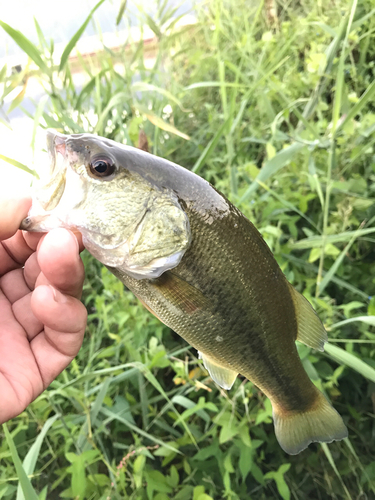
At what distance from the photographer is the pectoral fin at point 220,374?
106cm

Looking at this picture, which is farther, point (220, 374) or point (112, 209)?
point (220, 374)

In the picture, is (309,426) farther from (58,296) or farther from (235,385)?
(58,296)

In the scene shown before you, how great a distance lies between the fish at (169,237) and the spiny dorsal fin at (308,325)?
0.18 ft

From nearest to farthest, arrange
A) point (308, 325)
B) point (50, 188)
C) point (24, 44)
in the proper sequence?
1. point (50, 188)
2. point (308, 325)
3. point (24, 44)

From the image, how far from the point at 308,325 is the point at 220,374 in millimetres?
316

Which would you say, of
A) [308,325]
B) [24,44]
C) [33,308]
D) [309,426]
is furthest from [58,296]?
[24,44]

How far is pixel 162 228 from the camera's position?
2.93 ft

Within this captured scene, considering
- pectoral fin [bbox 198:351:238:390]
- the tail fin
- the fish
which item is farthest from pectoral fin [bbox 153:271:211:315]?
the tail fin

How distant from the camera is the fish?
87cm

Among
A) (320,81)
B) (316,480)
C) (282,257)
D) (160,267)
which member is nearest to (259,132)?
(320,81)

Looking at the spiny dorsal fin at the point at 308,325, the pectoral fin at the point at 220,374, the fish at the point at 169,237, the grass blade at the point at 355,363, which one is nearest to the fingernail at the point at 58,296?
the fish at the point at 169,237

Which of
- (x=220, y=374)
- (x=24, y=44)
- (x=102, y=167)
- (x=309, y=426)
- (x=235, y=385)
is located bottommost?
(x=235, y=385)

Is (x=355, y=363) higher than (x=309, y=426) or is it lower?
higher

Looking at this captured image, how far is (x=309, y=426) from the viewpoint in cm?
107
